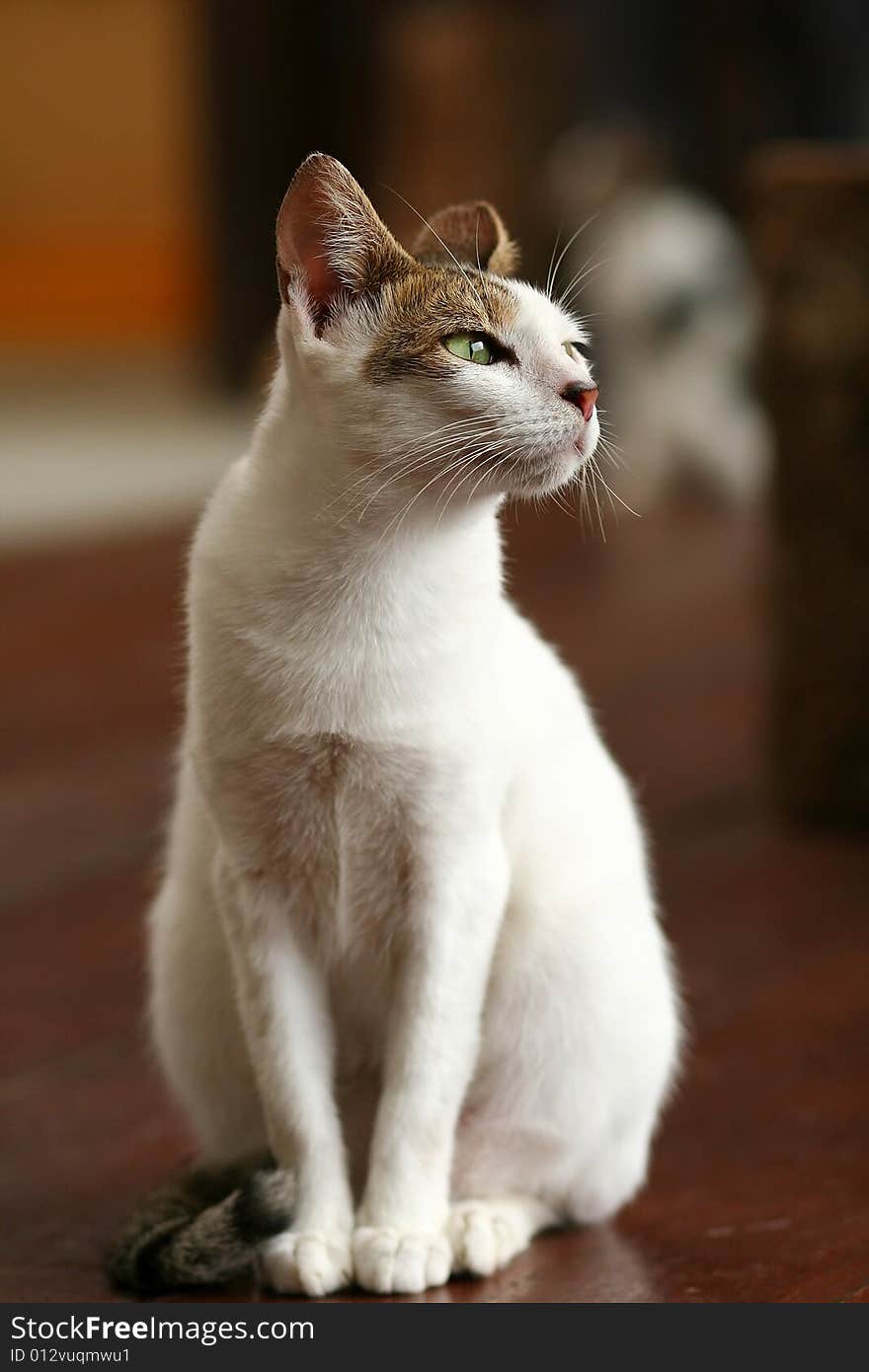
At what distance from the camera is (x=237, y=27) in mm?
5902

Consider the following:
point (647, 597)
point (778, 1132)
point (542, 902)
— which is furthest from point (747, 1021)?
point (647, 597)

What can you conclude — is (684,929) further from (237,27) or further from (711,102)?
(237,27)

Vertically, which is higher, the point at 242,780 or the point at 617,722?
the point at 242,780

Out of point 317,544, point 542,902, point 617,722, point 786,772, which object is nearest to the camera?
point 317,544

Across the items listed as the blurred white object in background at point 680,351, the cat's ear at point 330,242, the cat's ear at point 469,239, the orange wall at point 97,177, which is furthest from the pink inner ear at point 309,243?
the orange wall at point 97,177

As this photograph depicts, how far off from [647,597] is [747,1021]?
1931 mm

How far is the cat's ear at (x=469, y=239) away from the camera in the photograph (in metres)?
1.23

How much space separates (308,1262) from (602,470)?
2.59 m

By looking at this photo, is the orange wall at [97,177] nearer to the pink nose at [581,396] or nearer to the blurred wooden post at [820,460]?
the blurred wooden post at [820,460]

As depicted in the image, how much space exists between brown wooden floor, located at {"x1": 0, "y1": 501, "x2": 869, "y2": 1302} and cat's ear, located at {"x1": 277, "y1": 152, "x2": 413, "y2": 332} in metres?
0.36

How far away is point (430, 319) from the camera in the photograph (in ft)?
3.68

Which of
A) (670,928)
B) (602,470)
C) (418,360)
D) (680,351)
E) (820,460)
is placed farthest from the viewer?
(680,351)

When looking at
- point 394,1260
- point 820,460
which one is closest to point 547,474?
point 394,1260

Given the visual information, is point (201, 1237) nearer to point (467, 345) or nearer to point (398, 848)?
point (398, 848)
